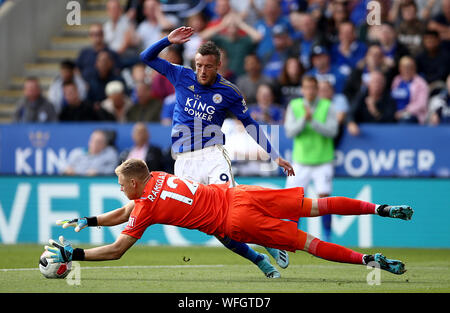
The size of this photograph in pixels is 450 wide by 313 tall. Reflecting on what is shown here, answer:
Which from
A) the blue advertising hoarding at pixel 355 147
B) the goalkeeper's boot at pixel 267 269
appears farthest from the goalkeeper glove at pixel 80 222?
the blue advertising hoarding at pixel 355 147

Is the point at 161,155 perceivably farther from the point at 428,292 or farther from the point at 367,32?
the point at 428,292

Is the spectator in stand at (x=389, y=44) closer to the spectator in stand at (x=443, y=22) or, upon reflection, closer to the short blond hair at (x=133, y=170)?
the spectator in stand at (x=443, y=22)

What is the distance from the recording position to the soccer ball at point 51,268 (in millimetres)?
7789

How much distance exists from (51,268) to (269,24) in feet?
31.7

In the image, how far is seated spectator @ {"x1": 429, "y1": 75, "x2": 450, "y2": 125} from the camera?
14.0 m

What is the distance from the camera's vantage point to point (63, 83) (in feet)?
53.0

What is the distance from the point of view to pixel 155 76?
15977 mm

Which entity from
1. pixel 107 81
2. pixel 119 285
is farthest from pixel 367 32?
pixel 119 285

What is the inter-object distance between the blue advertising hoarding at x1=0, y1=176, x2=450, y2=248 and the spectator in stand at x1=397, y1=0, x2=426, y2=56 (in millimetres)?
3273

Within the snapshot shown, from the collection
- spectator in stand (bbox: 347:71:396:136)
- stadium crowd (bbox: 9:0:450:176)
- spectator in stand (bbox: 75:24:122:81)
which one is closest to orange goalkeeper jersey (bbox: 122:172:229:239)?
stadium crowd (bbox: 9:0:450:176)

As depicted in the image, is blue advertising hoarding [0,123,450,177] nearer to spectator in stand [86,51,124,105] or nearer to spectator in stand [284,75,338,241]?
spectator in stand [284,75,338,241]

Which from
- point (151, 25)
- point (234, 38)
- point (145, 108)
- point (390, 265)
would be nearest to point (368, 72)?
point (234, 38)

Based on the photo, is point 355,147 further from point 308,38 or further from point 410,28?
point 410,28

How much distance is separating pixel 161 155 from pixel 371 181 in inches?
138
